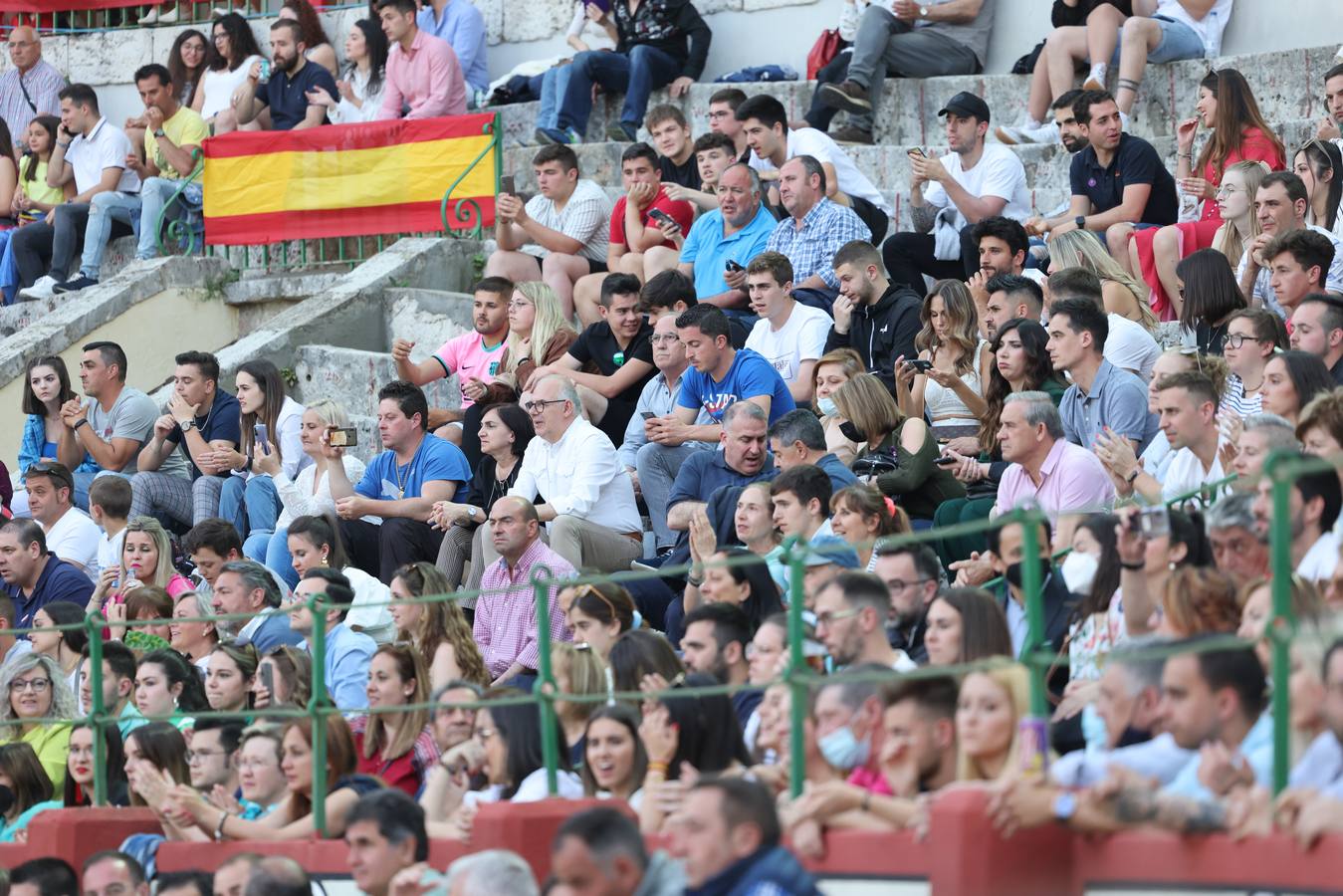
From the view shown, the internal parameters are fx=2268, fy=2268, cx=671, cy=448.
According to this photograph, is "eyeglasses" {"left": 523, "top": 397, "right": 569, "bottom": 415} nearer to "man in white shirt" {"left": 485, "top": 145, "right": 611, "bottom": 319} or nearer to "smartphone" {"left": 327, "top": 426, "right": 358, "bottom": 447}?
"smartphone" {"left": 327, "top": 426, "right": 358, "bottom": 447}

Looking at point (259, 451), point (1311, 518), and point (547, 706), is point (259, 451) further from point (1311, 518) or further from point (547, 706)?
point (1311, 518)

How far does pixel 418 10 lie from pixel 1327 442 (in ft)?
34.5

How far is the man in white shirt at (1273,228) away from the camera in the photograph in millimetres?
9695

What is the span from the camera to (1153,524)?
6.48m

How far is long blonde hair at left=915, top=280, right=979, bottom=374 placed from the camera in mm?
9945

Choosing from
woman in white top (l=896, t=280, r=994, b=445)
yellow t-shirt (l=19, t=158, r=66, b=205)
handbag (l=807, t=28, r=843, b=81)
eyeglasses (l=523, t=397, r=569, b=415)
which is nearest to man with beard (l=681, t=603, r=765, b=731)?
woman in white top (l=896, t=280, r=994, b=445)

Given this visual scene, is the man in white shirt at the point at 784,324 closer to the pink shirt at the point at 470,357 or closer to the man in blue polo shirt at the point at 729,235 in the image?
the man in blue polo shirt at the point at 729,235

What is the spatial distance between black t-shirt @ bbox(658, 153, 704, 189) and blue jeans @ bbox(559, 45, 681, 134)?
5.63ft

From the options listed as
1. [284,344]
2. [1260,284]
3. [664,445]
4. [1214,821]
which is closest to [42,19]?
[284,344]

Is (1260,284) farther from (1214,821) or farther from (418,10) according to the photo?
(418,10)

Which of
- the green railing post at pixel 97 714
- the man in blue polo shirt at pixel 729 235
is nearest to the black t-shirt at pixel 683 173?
the man in blue polo shirt at pixel 729 235

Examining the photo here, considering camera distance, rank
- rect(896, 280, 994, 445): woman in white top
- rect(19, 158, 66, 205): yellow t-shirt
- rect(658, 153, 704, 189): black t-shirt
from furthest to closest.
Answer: rect(19, 158, 66, 205): yellow t-shirt, rect(658, 153, 704, 189): black t-shirt, rect(896, 280, 994, 445): woman in white top

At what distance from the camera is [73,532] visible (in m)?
11.7

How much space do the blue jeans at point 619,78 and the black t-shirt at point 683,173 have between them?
1715 mm
